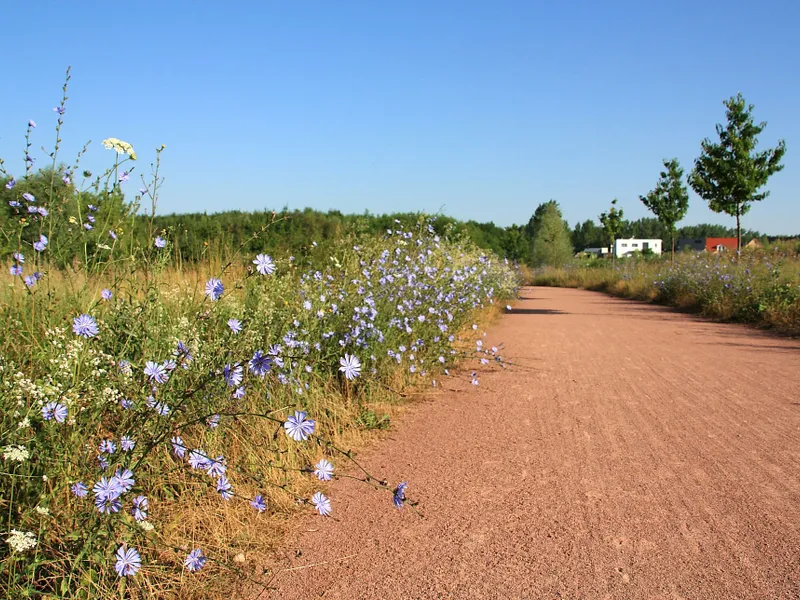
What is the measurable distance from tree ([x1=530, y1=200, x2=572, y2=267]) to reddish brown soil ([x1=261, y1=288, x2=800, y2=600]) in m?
39.4

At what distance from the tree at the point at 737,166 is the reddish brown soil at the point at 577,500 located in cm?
1447

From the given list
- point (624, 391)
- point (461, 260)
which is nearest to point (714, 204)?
point (461, 260)

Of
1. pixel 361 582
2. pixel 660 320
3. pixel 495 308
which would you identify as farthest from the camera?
pixel 495 308

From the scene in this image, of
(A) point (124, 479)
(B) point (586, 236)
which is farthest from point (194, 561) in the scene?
(B) point (586, 236)

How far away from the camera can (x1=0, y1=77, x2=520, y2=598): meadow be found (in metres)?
2.48

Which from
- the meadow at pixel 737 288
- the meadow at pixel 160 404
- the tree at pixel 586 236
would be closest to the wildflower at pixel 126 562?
the meadow at pixel 160 404

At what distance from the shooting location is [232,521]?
10.5 feet

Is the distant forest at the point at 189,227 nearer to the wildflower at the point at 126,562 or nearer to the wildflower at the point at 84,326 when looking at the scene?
the wildflower at the point at 84,326

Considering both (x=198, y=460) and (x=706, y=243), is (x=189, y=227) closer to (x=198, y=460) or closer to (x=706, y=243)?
(x=198, y=460)

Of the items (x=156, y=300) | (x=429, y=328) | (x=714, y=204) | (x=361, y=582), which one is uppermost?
(x=714, y=204)

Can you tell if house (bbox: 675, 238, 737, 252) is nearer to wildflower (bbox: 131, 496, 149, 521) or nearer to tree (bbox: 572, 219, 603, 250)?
tree (bbox: 572, 219, 603, 250)

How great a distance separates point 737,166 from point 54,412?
20695mm

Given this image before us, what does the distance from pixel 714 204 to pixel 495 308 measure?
9.93m

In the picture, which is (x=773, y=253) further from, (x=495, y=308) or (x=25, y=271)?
(x=25, y=271)
